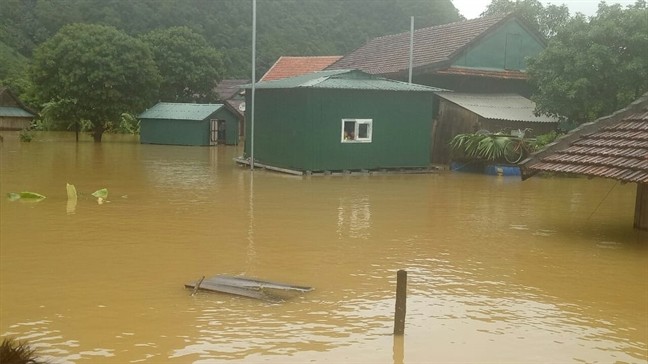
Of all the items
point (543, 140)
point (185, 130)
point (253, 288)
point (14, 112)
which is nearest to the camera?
point (253, 288)

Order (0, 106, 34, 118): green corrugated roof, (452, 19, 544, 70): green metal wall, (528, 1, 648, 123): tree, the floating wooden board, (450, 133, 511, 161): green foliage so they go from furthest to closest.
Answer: (0, 106, 34, 118): green corrugated roof, (452, 19, 544, 70): green metal wall, (450, 133, 511, 161): green foliage, (528, 1, 648, 123): tree, the floating wooden board

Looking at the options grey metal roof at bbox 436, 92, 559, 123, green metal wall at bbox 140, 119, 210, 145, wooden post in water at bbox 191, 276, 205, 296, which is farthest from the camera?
green metal wall at bbox 140, 119, 210, 145

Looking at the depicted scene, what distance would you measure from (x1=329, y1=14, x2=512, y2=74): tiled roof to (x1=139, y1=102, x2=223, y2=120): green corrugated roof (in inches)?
374

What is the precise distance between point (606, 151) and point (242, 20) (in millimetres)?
60146

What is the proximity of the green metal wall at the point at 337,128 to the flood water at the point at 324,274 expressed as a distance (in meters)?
4.58

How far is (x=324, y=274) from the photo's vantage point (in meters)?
9.42

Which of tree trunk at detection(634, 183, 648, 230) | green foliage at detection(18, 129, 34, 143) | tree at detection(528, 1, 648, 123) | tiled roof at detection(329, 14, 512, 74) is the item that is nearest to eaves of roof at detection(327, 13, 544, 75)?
tiled roof at detection(329, 14, 512, 74)

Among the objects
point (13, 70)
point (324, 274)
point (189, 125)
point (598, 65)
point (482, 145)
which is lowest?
point (324, 274)

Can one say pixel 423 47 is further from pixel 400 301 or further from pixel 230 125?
pixel 400 301

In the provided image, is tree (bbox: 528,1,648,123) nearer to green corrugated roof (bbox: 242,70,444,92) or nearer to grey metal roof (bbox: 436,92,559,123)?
grey metal roof (bbox: 436,92,559,123)

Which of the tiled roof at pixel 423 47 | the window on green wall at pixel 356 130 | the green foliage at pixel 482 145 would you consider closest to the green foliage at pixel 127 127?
the tiled roof at pixel 423 47

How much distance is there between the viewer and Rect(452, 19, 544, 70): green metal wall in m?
29.0

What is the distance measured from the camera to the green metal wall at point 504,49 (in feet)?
95.2

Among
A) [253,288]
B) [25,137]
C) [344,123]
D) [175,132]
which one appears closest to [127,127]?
[175,132]
